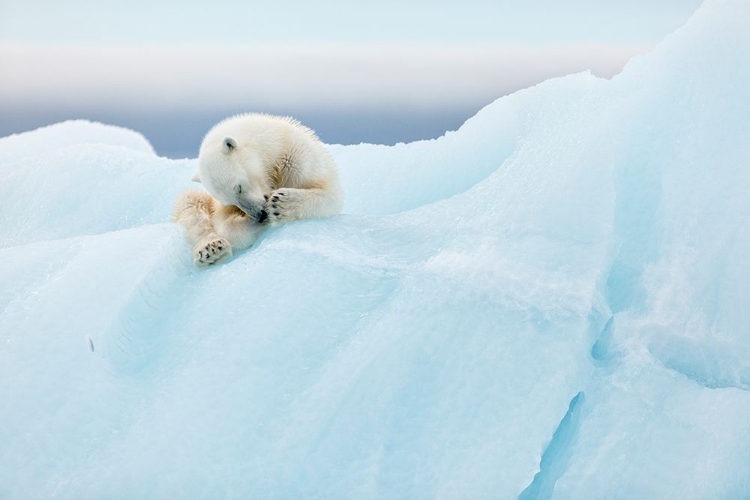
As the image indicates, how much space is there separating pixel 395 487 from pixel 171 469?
24.9 inches

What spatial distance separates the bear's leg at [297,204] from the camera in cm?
292

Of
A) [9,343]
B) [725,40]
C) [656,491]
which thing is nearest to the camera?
[656,491]

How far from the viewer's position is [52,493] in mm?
2320

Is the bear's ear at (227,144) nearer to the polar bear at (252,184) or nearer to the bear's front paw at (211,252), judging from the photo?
the polar bear at (252,184)

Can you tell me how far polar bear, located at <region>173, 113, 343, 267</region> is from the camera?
9.48 ft

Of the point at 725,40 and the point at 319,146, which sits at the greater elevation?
the point at 725,40

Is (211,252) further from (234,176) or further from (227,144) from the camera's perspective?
(227,144)

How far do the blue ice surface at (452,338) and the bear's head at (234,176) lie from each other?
7.3 inches

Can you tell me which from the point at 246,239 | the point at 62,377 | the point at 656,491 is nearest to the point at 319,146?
the point at 246,239

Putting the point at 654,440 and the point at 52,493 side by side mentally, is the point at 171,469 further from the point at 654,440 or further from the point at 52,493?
the point at 654,440

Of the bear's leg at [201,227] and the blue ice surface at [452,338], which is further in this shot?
the bear's leg at [201,227]

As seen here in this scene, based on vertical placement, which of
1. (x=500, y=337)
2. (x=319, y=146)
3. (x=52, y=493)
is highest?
(x=319, y=146)

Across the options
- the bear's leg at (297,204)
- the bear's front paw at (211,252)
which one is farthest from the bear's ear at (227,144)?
the bear's front paw at (211,252)

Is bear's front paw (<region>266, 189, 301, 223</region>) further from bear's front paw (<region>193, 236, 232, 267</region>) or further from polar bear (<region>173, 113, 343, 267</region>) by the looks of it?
bear's front paw (<region>193, 236, 232, 267</region>)
